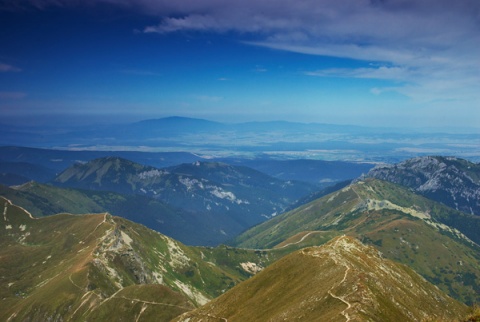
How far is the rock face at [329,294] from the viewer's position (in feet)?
389

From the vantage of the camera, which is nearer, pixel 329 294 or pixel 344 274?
pixel 329 294

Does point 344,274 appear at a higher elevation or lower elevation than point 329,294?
higher

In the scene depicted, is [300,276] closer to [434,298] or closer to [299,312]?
[299,312]

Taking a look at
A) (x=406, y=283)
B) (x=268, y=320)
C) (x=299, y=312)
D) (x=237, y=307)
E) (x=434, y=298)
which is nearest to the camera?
(x=299, y=312)

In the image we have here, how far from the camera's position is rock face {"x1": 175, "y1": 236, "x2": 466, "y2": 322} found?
11856 centimetres

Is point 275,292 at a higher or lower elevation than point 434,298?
higher

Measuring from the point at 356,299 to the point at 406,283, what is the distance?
72.6 meters

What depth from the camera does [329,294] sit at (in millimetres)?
126500

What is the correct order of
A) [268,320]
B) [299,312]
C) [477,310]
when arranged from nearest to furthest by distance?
1. [477,310]
2. [299,312]
3. [268,320]

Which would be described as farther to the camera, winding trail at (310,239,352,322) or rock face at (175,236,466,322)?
rock face at (175,236,466,322)

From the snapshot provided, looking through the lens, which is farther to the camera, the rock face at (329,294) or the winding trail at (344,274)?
the rock face at (329,294)

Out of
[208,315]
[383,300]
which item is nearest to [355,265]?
[383,300]

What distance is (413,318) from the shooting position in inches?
5020

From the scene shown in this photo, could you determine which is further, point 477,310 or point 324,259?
point 324,259
